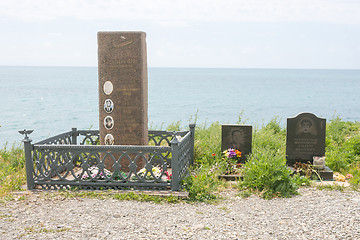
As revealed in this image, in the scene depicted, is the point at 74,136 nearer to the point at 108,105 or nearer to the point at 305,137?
the point at 108,105

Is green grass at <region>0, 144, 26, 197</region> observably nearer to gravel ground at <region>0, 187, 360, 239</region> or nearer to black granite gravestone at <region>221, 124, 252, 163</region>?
gravel ground at <region>0, 187, 360, 239</region>

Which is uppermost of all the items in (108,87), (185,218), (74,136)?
(108,87)

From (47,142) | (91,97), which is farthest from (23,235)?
(91,97)

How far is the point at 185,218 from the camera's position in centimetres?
580

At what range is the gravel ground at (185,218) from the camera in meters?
5.12

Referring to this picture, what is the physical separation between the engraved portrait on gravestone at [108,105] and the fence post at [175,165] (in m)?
2.02

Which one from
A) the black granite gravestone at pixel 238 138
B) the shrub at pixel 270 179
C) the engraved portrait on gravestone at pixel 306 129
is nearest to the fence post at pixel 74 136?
the black granite gravestone at pixel 238 138

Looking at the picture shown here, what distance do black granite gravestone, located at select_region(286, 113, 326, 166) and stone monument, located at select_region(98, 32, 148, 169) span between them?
3.59 meters

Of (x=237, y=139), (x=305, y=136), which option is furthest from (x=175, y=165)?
(x=305, y=136)

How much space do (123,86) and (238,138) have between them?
3.18 m

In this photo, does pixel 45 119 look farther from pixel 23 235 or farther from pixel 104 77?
pixel 23 235

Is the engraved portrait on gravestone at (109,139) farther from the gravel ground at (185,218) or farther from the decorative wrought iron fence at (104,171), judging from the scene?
the gravel ground at (185,218)

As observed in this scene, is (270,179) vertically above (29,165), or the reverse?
(29,165)

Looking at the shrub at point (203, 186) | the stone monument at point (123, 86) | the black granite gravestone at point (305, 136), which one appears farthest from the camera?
the black granite gravestone at point (305, 136)
